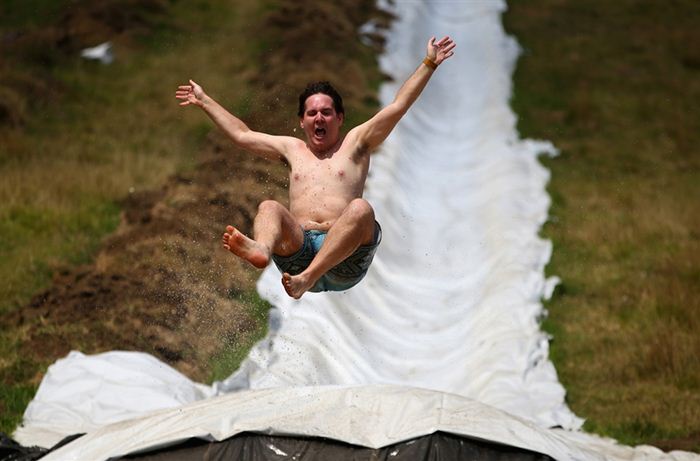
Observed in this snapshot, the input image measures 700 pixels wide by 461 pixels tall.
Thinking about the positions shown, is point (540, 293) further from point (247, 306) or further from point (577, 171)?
point (577, 171)

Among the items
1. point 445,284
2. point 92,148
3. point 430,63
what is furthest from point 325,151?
point 92,148

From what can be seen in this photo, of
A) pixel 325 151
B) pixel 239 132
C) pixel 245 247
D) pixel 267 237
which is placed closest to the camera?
pixel 245 247

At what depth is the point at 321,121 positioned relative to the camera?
8.30 m

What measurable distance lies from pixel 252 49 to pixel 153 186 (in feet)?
22.3

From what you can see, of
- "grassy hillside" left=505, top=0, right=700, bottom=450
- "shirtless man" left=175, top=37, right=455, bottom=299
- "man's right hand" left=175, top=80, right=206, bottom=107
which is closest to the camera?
"shirtless man" left=175, top=37, right=455, bottom=299

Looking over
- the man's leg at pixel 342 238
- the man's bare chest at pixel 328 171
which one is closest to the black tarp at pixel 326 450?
the man's leg at pixel 342 238

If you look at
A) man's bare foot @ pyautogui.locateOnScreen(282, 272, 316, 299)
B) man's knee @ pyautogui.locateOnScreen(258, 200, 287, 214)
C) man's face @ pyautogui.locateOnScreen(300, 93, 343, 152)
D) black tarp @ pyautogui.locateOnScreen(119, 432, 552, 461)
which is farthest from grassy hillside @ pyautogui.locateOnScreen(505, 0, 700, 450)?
man's knee @ pyautogui.locateOnScreen(258, 200, 287, 214)

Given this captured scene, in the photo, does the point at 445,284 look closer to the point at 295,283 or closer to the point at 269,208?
the point at 269,208

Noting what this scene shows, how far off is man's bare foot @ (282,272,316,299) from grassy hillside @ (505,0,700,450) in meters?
4.02

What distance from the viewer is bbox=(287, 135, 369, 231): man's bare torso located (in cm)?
827

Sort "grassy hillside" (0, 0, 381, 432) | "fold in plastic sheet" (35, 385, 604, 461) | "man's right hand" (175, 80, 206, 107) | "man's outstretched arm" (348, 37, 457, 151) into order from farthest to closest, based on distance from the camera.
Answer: "grassy hillside" (0, 0, 381, 432), "man's right hand" (175, 80, 206, 107), "man's outstretched arm" (348, 37, 457, 151), "fold in plastic sheet" (35, 385, 604, 461)

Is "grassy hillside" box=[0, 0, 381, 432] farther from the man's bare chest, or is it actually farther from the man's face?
the man's face

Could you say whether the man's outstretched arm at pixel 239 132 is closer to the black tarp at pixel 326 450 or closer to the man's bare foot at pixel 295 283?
the man's bare foot at pixel 295 283

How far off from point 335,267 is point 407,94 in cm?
129
